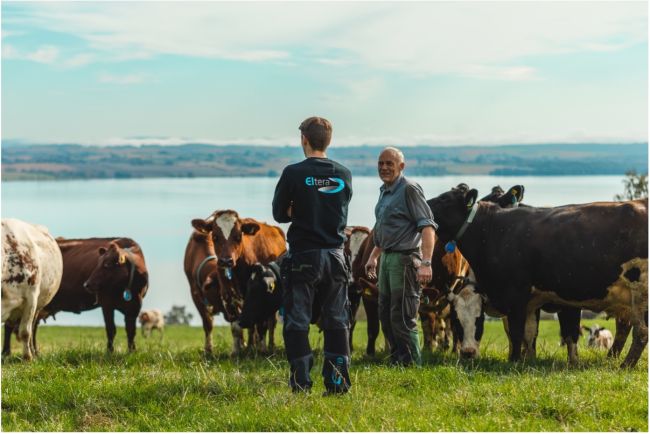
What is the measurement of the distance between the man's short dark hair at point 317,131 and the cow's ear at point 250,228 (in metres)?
5.29

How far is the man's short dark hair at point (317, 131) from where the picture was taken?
8453 mm

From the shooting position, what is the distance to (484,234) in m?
11.9

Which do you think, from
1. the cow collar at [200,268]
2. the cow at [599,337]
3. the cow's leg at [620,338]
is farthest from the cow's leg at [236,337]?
the cow at [599,337]

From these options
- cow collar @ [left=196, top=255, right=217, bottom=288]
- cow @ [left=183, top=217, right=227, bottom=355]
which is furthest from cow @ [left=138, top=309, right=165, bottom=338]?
cow collar @ [left=196, top=255, right=217, bottom=288]

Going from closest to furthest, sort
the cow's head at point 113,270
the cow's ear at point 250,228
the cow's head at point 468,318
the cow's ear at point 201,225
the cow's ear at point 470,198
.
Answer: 1. the cow's head at point 468,318
2. the cow's ear at point 470,198
3. the cow's ear at point 250,228
4. the cow's ear at point 201,225
5. the cow's head at point 113,270

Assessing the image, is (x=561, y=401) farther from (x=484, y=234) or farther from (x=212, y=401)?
(x=484, y=234)

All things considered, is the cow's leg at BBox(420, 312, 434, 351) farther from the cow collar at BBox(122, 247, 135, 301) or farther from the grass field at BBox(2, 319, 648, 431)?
the cow collar at BBox(122, 247, 135, 301)

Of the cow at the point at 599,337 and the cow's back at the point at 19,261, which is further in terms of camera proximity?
the cow at the point at 599,337

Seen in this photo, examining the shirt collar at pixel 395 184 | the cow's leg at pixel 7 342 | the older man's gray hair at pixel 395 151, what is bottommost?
the cow's leg at pixel 7 342

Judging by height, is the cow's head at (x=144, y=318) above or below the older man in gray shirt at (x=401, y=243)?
below

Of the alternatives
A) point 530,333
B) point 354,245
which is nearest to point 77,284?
point 354,245

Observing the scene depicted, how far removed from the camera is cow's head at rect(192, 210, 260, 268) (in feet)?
43.9

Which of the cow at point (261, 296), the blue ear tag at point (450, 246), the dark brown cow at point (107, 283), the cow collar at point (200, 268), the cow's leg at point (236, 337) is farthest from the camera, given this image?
the cow collar at point (200, 268)

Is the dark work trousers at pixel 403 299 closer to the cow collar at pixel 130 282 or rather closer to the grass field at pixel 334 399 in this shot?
the grass field at pixel 334 399
